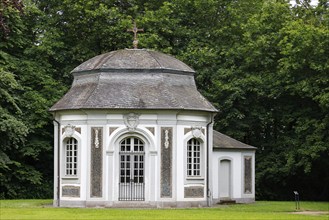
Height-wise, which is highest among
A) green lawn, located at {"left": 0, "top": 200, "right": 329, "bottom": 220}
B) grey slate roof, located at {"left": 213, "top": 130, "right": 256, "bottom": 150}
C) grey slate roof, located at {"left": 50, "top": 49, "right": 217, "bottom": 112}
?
grey slate roof, located at {"left": 50, "top": 49, "right": 217, "bottom": 112}

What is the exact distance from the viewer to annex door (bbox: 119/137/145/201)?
123 ft

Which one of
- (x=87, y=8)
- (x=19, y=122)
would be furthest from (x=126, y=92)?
(x=87, y=8)

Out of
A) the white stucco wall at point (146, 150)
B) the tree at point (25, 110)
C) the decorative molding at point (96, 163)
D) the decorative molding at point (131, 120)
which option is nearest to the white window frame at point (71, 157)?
the white stucco wall at point (146, 150)

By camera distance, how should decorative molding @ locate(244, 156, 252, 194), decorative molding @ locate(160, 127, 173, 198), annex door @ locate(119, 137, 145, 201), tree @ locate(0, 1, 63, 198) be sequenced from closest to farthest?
decorative molding @ locate(160, 127, 173, 198), annex door @ locate(119, 137, 145, 201), decorative molding @ locate(244, 156, 252, 194), tree @ locate(0, 1, 63, 198)

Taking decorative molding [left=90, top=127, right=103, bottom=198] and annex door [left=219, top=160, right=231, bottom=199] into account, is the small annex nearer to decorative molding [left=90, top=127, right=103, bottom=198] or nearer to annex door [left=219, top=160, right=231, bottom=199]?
decorative molding [left=90, top=127, right=103, bottom=198]

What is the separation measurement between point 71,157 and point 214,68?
600 inches

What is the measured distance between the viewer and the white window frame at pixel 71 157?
38.4m

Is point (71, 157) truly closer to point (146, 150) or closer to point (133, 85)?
point (146, 150)


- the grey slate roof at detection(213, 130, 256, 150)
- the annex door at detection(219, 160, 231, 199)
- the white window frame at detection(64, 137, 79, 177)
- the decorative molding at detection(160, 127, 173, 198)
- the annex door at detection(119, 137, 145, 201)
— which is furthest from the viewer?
the annex door at detection(219, 160, 231, 199)

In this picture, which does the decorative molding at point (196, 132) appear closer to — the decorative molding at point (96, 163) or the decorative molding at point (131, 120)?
the decorative molding at point (131, 120)

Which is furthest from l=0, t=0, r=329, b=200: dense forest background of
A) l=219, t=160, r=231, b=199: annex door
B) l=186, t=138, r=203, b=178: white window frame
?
l=186, t=138, r=203, b=178: white window frame

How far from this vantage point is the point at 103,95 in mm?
37688

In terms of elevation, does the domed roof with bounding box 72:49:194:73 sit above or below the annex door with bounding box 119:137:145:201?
above

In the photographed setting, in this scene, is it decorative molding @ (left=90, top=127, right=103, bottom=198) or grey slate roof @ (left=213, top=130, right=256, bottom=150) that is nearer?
decorative molding @ (left=90, top=127, right=103, bottom=198)
